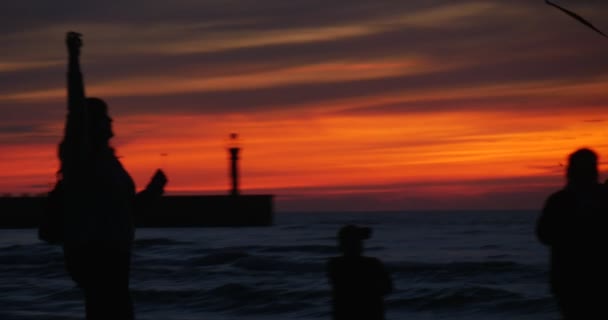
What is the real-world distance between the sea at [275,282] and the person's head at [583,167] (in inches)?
347

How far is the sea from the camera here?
15688mm

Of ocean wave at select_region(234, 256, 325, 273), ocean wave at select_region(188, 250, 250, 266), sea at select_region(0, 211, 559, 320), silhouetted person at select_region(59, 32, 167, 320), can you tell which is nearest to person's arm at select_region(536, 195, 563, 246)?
silhouetted person at select_region(59, 32, 167, 320)

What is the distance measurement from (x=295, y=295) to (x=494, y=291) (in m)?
3.60

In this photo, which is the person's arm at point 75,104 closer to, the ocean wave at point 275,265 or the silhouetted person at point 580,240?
the silhouetted person at point 580,240

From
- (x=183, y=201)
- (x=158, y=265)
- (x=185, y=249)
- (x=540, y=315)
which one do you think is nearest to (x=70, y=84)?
(x=540, y=315)

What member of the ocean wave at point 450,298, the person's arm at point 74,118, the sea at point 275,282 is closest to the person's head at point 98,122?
the person's arm at point 74,118

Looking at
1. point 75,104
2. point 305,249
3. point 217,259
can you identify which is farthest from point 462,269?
point 75,104

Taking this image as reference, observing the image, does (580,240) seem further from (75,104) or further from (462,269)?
(462,269)

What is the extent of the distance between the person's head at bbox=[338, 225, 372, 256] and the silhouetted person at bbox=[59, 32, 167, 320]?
1575 millimetres

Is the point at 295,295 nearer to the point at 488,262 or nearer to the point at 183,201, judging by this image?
the point at 488,262

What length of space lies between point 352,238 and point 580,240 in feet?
4.08

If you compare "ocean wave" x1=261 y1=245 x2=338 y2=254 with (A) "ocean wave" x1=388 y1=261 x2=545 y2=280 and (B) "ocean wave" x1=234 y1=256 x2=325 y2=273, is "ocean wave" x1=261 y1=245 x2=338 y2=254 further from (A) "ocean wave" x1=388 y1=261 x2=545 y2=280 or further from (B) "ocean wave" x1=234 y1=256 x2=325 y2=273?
(A) "ocean wave" x1=388 y1=261 x2=545 y2=280

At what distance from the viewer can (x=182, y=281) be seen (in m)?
21.1

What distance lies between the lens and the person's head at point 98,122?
14.4 ft
